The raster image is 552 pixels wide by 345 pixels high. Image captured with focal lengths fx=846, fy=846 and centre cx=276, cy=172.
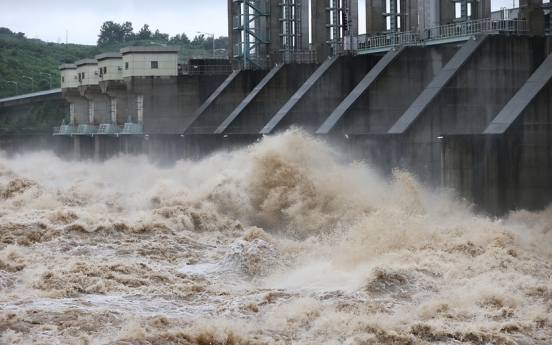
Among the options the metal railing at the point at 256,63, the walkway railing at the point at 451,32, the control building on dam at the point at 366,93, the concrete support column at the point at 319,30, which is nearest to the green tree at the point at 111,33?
the control building on dam at the point at 366,93

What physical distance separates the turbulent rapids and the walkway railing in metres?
4.89

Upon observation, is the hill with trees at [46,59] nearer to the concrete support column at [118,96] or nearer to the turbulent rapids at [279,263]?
the concrete support column at [118,96]

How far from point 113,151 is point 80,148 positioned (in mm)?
3993

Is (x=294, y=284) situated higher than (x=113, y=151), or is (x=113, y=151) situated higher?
(x=113, y=151)

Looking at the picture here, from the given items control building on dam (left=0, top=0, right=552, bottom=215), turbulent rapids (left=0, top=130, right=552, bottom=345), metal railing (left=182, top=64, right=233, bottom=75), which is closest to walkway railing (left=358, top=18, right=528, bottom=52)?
control building on dam (left=0, top=0, right=552, bottom=215)

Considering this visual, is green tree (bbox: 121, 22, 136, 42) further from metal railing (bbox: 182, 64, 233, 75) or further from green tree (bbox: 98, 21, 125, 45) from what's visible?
metal railing (bbox: 182, 64, 233, 75)

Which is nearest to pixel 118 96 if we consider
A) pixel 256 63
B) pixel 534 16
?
pixel 256 63

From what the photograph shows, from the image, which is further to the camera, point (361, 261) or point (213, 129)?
point (213, 129)

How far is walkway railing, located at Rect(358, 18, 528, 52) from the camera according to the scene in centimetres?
2289

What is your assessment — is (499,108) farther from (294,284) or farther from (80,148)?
(80,148)

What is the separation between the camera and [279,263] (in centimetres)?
1692

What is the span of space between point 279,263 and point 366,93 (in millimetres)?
10975

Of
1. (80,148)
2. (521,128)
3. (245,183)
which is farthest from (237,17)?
(521,128)

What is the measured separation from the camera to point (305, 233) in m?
21.7
